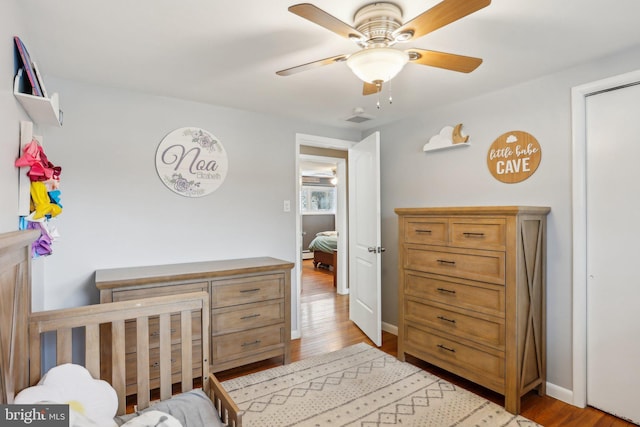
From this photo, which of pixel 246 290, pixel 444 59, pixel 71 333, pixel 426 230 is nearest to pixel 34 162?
pixel 71 333

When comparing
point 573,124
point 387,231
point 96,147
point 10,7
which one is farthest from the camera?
point 387,231

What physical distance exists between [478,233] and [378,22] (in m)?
1.51

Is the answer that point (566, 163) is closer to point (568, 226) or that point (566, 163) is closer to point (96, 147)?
point (568, 226)

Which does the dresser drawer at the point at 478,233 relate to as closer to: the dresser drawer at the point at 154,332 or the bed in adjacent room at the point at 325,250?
the dresser drawer at the point at 154,332

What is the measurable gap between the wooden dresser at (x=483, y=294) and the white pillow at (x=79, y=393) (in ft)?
7.00

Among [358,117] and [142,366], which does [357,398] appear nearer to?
[142,366]

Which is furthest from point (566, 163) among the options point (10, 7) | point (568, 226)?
point (10, 7)

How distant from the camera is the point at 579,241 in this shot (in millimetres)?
2223

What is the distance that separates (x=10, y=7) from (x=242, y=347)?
236 centimetres

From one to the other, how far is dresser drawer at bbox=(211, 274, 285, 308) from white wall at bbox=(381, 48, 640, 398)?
155cm

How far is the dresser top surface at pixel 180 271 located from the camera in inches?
87.4

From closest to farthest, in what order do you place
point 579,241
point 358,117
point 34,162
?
point 34,162
point 579,241
point 358,117

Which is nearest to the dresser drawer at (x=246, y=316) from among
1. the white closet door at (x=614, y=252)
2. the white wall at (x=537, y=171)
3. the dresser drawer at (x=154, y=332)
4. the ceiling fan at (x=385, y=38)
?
the dresser drawer at (x=154, y=332)

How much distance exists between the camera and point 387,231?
3.66 metres
